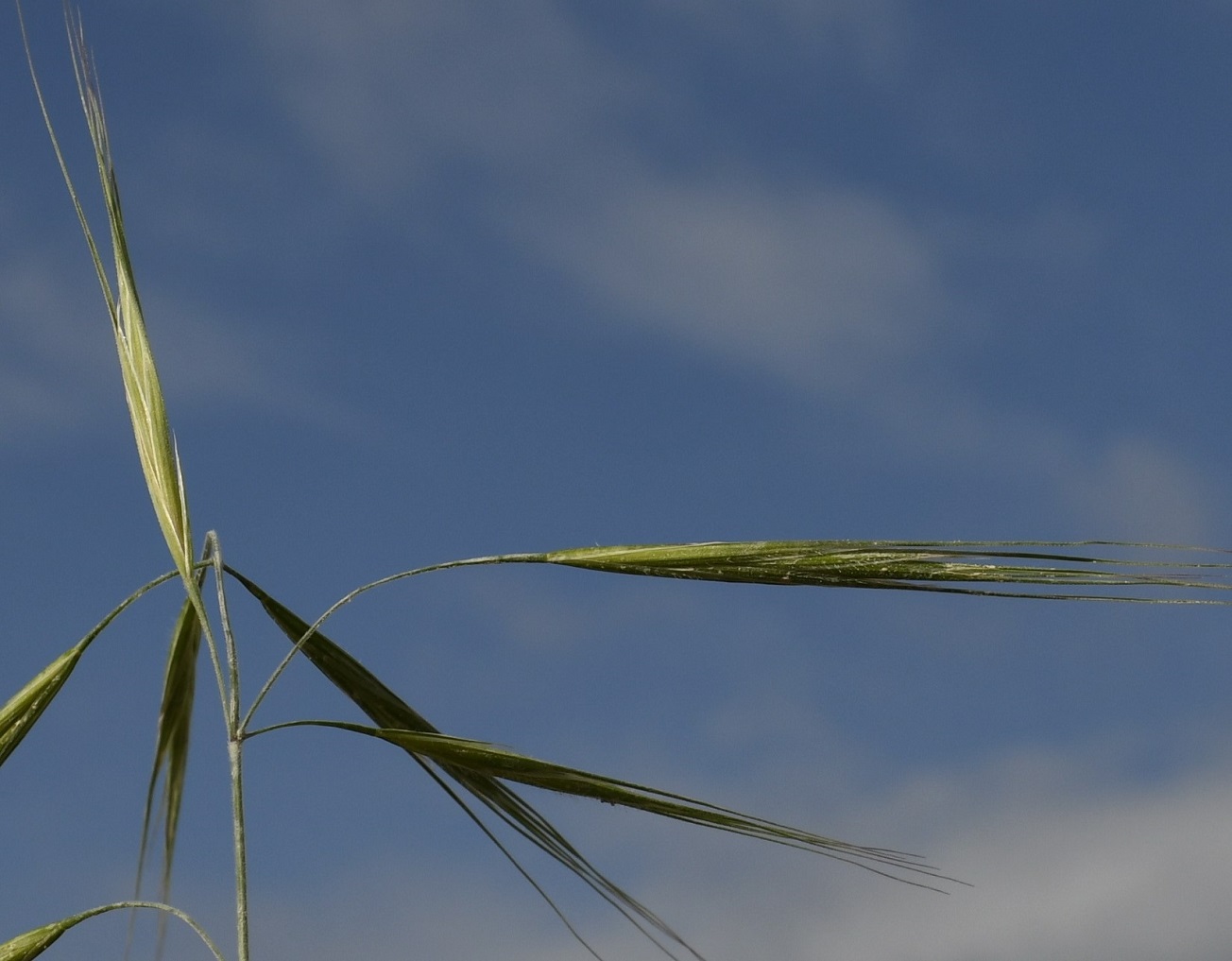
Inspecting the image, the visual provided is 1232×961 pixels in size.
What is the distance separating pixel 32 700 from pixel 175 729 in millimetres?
375

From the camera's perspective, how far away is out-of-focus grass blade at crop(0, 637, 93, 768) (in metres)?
2.04

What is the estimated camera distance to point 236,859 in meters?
1.85

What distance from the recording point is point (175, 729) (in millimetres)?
2414

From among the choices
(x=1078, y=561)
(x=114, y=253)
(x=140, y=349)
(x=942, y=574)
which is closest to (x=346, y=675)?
(x=140, y=349)

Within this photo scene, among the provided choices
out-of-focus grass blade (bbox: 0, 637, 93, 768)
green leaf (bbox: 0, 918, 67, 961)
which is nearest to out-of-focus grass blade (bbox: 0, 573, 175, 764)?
out-of-focus grass blade (bbox: 0, 637, 93, 768)

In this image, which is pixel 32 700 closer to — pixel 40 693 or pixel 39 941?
pixel 40 693

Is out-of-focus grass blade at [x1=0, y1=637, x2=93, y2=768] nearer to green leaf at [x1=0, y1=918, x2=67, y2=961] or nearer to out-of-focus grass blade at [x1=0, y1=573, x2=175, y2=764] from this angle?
out-of-focus grass blade at [x1=0, y1=573, x2=175, y2=764]

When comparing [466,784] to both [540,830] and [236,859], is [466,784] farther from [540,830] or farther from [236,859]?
[236,859]

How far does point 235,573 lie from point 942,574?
1149mm

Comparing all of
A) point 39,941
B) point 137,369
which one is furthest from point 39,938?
point 137,369

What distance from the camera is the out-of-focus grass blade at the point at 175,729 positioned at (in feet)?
7.82

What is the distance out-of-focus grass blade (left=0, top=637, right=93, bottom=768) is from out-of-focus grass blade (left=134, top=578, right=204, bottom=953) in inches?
11.0

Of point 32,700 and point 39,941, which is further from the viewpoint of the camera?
point 32,700

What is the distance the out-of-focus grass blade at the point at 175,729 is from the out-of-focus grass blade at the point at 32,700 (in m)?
0.28
